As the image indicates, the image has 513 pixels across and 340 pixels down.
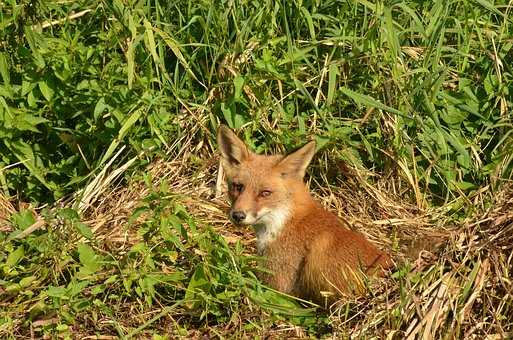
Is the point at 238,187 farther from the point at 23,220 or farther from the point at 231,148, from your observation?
the point at 23,220

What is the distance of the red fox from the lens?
6070 mm

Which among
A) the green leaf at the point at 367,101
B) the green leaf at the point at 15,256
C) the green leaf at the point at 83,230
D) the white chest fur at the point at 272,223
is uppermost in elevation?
the green leaf at the point at 83,230

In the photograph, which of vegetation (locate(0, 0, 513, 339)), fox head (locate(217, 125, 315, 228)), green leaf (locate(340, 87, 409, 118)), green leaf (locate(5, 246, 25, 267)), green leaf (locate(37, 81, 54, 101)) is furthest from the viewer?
green leaf (locate(37, 81, 54, 101))

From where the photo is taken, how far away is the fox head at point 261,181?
6.36m

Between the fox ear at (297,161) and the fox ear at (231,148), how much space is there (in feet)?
0.98

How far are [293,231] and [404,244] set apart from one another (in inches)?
35.7

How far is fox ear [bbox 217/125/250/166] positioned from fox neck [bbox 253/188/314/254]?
493 mm

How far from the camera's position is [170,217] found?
603 cm

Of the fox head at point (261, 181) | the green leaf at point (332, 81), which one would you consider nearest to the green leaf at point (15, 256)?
the fox head at point (261, 181)

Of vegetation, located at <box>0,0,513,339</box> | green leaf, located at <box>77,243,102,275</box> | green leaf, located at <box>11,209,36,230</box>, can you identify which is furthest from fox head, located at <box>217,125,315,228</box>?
green leaf, located at <box>11,209,36,230</box>

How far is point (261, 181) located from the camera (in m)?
6.48

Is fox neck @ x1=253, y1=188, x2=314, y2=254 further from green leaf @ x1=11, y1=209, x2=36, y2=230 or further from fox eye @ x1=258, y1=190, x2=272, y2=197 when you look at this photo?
green leaf @ x1=11, y1=209, x2=36, y2=230

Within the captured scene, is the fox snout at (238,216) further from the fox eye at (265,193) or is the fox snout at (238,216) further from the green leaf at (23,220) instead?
the green leaf at (23,220)

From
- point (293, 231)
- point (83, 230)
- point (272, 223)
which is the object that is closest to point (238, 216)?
point (272, 223)
